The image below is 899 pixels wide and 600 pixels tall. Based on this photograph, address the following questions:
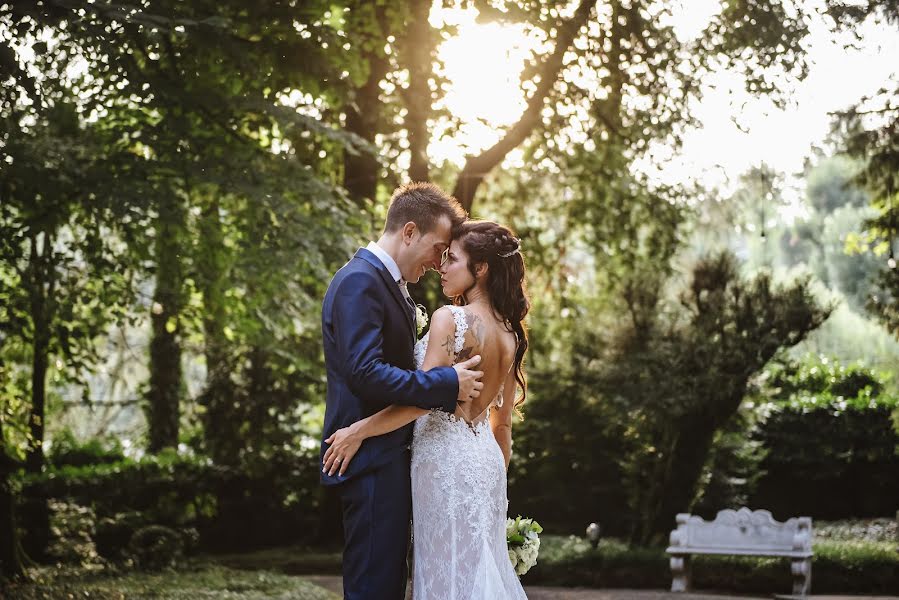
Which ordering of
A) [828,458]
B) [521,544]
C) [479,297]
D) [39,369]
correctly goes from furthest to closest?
[828,458] → [39,369] → [521,544] → [479,297]

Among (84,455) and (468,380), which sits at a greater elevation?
(84,455)

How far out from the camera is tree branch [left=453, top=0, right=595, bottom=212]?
44.1 feet

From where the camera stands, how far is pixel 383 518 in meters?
4.12

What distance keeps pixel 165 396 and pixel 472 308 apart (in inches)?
570

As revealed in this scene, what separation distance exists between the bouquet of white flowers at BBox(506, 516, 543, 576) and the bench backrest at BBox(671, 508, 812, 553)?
23.7 feet

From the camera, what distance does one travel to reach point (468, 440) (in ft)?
14.7

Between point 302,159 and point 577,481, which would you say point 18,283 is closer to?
point 302,159

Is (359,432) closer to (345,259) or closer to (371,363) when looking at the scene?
(371,363)

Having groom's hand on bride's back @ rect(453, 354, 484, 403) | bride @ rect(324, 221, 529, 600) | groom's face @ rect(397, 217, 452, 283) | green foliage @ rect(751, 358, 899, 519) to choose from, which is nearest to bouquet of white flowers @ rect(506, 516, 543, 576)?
bride @ rect(324, 221, 529, 600)

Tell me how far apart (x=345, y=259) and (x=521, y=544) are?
5.82m

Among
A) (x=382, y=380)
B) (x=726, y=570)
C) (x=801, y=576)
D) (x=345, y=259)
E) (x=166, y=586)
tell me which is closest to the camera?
(x=382, y=380)

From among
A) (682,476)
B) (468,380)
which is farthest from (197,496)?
(468,380)

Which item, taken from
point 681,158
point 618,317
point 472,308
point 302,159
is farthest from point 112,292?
point 681,158

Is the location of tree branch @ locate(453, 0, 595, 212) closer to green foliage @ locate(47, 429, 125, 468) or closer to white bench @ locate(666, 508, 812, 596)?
white bench @ locate(666, 508, 812, 596)
